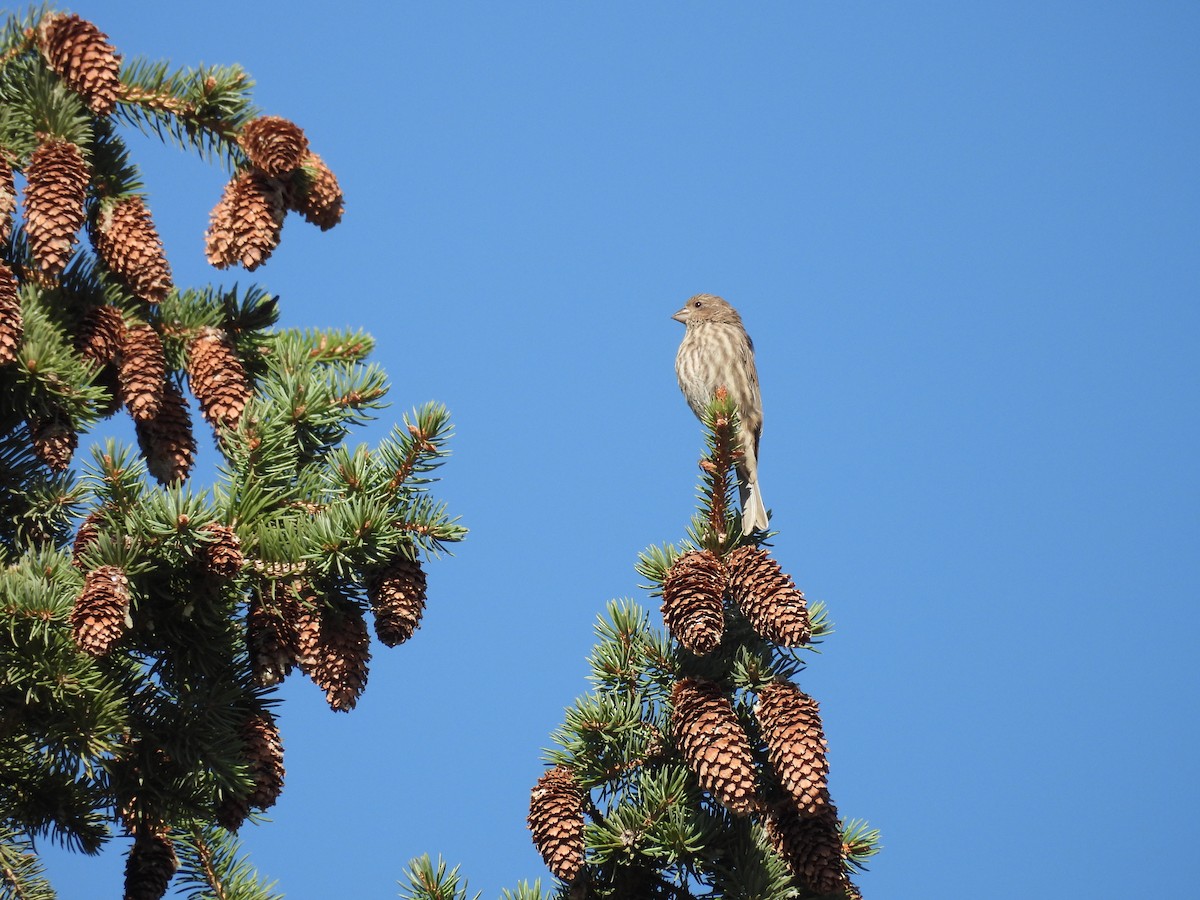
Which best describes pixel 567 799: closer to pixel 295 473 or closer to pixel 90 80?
pixel 295 473

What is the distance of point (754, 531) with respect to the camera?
3959 mm

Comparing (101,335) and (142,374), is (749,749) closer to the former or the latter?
(142,374)

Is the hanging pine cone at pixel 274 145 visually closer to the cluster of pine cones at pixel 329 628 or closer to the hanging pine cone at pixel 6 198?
the hanging pine cone at pixel 6 198

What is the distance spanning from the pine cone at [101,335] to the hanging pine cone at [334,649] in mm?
1162

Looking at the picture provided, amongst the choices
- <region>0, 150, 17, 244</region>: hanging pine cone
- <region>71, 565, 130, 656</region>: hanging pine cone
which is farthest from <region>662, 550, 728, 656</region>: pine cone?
<region>0, 150, 17, 244</region>: hanging pine cone

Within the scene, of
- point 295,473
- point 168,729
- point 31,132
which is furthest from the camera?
point 31,132

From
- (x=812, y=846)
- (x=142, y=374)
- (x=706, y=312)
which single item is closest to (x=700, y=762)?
(x=812, y=846)

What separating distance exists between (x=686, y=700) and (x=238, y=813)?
1247 mm

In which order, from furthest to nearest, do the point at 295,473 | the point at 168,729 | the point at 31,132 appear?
1. the point at 31,132
2. the point at 295,473
3. the point at 168,729

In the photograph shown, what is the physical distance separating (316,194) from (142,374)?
3.23 feet

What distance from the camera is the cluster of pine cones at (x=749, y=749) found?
314 cm

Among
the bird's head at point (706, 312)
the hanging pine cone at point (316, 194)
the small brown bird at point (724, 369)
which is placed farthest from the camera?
the bird's head at point (706, 312)

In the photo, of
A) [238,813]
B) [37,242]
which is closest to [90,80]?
[37,242]

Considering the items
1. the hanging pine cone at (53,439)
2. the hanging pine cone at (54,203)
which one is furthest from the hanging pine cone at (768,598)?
the hanging pine cone at (54,203)
